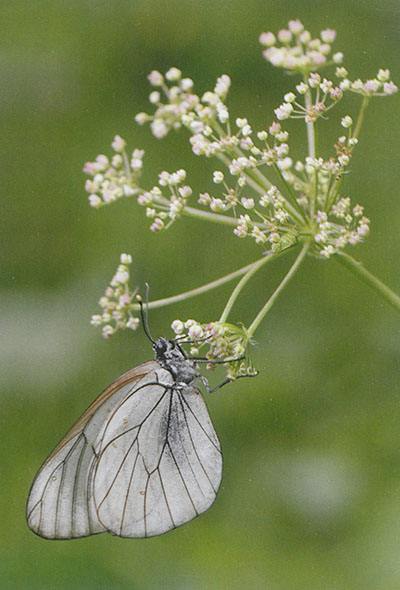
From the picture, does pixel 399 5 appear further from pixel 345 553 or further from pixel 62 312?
pixel 345 553

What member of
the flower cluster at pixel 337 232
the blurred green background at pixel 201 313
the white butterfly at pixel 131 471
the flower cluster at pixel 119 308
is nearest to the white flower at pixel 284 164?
the flower cluster at pixel 337 232

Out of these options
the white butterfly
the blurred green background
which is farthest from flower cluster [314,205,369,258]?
the blurred green background

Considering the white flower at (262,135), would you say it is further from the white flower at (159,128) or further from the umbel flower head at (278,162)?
the white flower at (159,128)

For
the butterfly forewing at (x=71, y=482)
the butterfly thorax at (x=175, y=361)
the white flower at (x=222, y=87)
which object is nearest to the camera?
the white flower at (x=222, y=87)

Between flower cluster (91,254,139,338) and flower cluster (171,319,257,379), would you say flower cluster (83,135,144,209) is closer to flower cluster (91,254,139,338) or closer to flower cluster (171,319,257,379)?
flower cluster (91,254,139,338)

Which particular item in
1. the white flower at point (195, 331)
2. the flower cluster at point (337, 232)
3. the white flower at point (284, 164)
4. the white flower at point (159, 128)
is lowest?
the white flower at point (195, 331)

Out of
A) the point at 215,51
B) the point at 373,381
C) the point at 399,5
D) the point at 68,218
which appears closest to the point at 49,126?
the point at 68,218

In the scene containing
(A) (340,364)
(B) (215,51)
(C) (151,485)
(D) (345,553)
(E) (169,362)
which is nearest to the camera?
(E) (169,362)
